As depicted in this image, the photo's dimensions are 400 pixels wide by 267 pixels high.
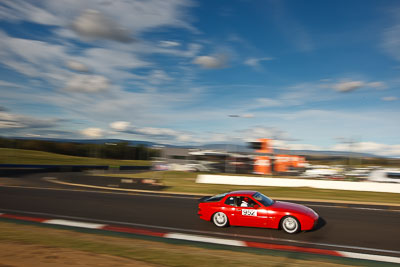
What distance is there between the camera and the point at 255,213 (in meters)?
8.93

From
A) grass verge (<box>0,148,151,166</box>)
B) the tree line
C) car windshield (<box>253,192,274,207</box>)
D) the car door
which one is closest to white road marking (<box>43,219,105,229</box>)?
the car door

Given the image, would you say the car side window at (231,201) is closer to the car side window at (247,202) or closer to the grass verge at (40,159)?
the car side window at (247,202)

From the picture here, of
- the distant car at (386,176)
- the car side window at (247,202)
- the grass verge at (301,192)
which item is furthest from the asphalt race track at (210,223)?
the distant car at (386,176)

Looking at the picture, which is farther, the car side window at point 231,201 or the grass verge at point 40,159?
the grass verge at point 40,159

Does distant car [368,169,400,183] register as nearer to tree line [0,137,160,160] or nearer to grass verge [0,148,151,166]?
tree line [0,137,160,160]

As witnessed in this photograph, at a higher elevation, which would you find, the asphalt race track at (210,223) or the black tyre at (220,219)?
the black tyre at (220,219)

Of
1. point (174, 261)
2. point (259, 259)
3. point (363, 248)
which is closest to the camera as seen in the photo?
point (174, 261)

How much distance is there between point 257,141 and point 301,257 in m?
30.7

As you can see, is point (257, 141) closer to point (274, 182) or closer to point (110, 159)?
point (274, 182)

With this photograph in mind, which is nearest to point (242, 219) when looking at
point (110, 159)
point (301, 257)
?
point (301, 257)

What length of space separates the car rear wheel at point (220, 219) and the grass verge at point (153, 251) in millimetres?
2064

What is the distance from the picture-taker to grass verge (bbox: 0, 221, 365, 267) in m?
5.72

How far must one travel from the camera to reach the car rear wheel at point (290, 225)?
8.46 m

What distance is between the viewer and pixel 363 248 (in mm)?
7492
